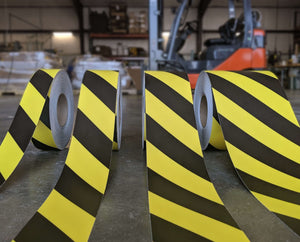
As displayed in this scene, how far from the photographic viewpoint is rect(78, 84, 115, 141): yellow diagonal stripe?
1.31m

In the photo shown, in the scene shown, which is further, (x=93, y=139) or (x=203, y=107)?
(x=203, y=107)

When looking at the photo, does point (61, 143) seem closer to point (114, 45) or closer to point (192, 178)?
point (192, 178)

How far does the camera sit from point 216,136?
162 cm

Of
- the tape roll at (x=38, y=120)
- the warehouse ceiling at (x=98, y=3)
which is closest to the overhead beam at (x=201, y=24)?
the warehouse ceiling at (x=98, y=3)

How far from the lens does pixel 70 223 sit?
2.80ft

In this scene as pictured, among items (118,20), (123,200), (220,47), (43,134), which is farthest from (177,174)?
(118,20)

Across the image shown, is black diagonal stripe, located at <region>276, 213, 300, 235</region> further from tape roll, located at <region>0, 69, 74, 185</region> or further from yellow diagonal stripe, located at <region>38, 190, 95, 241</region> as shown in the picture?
tape roll, located at <region>0, 69, 74, 185</region>

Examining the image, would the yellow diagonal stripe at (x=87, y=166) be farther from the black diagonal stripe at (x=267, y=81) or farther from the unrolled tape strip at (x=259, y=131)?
the black diagonal stripe at (x=267, y=81)

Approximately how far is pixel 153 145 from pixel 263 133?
1.85 feet

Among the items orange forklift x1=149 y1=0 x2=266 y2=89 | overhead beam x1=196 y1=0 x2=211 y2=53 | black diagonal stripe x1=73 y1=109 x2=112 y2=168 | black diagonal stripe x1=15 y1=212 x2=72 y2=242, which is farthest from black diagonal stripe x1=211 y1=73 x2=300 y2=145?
overhead beam x1=196 y1=0 x2=211 y2=53

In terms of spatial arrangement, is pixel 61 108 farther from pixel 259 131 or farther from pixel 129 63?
pixel 129 63

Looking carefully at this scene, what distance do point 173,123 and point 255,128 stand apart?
1.38 feet

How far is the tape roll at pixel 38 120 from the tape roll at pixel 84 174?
9.3 inches

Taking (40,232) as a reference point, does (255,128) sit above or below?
above
